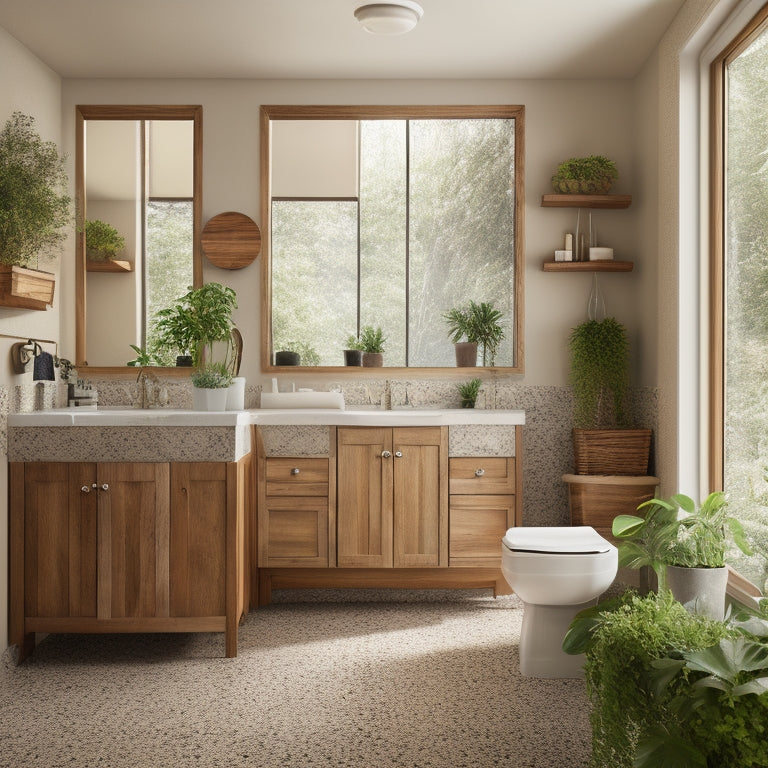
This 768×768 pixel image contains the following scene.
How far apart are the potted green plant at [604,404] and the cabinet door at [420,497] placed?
72 cm

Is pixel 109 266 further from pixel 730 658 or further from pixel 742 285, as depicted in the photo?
pixel 730 658

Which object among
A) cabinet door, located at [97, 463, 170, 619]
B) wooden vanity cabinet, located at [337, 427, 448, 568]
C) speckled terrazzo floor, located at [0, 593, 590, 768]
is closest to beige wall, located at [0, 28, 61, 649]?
cabinet door, located at [97, 463, 170, 619]

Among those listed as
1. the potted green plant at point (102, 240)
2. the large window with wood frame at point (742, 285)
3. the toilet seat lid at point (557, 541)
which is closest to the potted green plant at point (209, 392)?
the potted green plant at point (102, 240)

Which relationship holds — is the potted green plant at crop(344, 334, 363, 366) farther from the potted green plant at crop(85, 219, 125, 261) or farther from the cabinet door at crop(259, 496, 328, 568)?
the potted green plant at crop(85, 219, 125, 261)

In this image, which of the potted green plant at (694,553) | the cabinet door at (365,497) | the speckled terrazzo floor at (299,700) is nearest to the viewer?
the speckled terrazzo floor at (299,700)

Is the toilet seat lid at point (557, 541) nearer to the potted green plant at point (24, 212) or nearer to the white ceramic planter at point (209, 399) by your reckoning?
the white ceramic planter at point (209, 399)

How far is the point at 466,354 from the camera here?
13.1ft

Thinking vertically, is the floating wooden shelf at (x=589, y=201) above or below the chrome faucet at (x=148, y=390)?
above

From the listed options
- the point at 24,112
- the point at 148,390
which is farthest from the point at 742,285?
the point at 24,112

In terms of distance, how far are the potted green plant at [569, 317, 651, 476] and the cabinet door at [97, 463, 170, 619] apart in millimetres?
1964

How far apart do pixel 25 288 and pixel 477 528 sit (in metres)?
2.18

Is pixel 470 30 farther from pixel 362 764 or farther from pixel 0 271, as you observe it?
pixel 362 764

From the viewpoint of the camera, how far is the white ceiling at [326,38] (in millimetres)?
3186

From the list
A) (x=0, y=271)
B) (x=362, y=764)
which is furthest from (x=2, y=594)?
(x=362, y=764)
